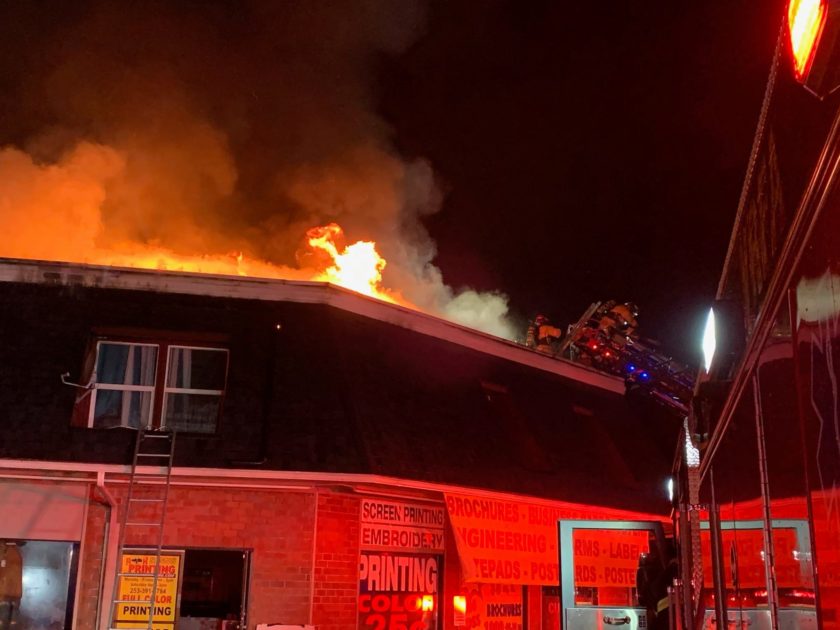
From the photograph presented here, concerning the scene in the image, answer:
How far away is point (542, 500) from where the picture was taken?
12.0 metres

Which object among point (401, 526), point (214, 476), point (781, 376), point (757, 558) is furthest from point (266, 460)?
point (781, 376)

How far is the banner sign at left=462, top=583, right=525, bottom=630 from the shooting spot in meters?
11.5

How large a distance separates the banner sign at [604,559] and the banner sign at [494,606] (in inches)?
39.6

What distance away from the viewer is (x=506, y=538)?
452 inches

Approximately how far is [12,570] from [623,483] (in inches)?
356

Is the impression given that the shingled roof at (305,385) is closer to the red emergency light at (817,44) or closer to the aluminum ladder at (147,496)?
the aluminum ladder at (147,496)

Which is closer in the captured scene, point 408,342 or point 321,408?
point 321,408

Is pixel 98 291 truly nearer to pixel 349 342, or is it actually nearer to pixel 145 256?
pixel 349 342

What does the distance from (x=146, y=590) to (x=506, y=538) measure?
15.5ft

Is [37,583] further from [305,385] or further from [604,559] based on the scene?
[604,559]

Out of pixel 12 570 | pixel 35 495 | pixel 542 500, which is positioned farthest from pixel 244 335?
pixel 542 500

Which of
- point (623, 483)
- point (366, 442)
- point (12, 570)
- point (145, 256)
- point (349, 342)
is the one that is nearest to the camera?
point (12, 570)

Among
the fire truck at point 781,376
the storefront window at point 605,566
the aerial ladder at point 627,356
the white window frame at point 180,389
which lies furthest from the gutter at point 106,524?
the aerial ladder at point 627,356

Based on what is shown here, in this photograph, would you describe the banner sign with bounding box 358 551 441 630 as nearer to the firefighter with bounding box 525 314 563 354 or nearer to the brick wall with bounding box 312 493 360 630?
the brick wall with bounding box 312 493 360 630
